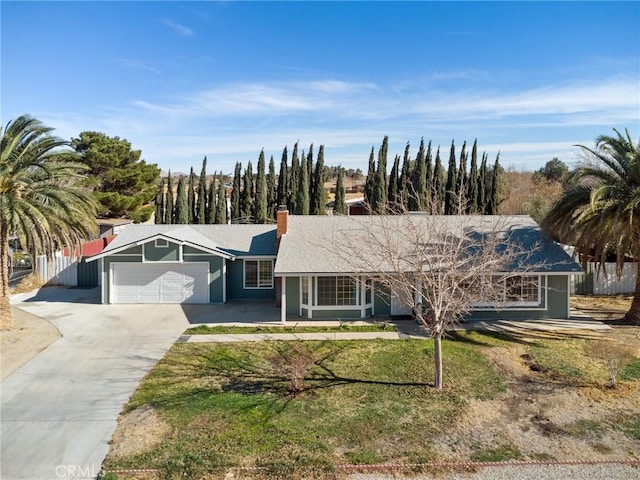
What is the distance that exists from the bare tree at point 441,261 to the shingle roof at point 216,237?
161 inches

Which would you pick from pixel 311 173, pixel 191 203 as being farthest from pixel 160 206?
pixel 311 173

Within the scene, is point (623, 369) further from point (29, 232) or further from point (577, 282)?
point (29, 232)

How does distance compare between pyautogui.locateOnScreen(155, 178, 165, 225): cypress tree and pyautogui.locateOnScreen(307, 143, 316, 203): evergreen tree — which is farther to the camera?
pyautogui.locateOnScreen(307, 143, 316, 203): evergreen tree

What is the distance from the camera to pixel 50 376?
43.9 feet

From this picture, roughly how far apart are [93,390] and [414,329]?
36.7 feet

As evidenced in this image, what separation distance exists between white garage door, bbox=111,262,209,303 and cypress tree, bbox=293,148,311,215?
21.2 metres

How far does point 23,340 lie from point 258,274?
10.3 metres

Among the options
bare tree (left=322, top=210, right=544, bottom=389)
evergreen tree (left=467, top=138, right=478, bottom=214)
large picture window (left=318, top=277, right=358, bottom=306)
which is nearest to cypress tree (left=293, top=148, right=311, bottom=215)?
evergreen tree (left=467, top=138, right=478, bottom=214)

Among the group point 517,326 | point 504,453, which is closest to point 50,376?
point 504,453

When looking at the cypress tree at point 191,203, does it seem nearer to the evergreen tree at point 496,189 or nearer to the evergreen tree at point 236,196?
the evergreen tree at point 236,196

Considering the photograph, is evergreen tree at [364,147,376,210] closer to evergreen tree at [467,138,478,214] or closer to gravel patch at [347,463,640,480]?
evergreen tree at [467,138,478,214]

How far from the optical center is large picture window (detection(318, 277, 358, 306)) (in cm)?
1959

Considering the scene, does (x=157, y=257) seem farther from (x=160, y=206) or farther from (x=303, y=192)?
(x=160, y=206)

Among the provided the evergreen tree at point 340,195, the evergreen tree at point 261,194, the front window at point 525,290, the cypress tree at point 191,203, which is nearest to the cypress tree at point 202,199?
the cypress tree at point 191,203
